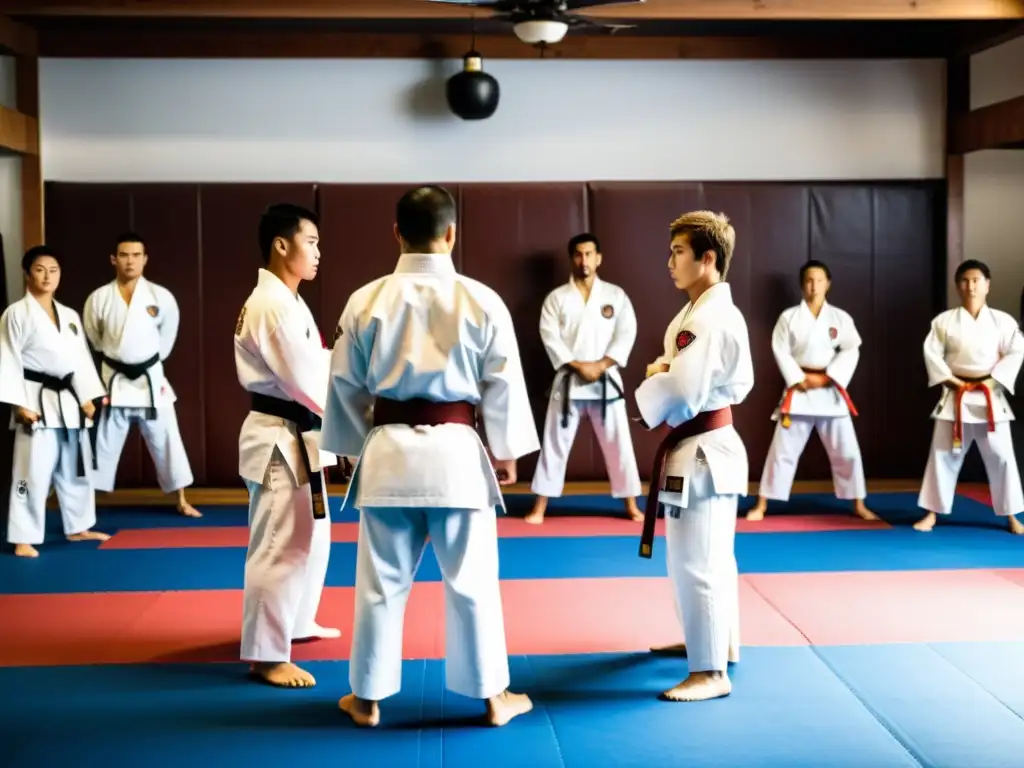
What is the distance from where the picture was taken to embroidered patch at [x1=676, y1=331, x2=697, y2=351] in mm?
3258

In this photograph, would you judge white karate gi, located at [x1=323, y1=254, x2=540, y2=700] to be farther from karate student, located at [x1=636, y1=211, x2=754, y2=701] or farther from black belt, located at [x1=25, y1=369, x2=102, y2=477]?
black belt, located at [x1=25, y1=369, x2=102, y2=477]

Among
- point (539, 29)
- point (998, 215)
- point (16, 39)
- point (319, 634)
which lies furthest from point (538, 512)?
point (16, 39)

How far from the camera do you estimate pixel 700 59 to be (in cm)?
722

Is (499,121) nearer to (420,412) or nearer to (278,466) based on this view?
(278,466)

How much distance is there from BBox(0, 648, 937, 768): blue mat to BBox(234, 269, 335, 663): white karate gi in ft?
0.72

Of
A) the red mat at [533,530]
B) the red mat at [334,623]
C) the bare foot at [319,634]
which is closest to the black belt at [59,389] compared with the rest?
the red mat at [533,530]

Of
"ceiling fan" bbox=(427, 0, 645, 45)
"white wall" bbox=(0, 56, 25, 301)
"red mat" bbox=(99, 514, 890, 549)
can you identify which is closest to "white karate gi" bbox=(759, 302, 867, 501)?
"red mat" bbox=(99, 514, 890, 549)

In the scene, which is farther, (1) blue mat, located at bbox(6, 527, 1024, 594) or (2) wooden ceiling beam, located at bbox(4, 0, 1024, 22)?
(2) wooden ceiling beam, located at bbox(4, 0, 1024, 22)

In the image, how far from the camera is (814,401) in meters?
6.22

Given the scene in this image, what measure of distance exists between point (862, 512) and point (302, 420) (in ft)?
12.4

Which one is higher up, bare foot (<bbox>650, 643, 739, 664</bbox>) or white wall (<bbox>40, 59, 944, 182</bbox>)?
white wall (<bbox>40, 59, 944, 182</bbox>)

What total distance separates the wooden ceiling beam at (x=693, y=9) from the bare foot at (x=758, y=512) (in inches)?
106

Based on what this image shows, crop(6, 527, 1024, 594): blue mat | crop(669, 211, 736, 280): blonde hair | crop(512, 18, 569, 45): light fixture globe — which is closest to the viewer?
crop(669, 211, 736, 280): blonde hair

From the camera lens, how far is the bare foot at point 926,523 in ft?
19.2
